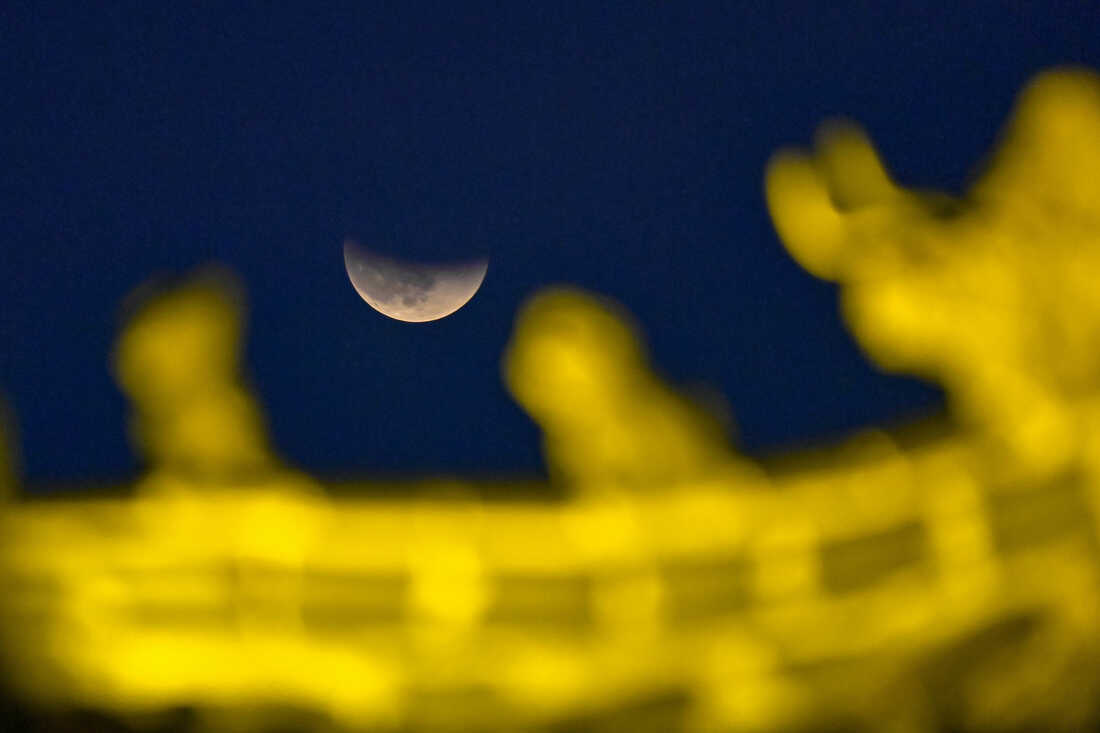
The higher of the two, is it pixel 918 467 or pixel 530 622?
pixel 918 467

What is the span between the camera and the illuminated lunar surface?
17.0 feet

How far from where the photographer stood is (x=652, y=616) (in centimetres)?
304

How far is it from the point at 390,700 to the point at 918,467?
1081 millimetres

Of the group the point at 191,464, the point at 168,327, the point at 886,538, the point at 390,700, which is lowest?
the point at 390,700

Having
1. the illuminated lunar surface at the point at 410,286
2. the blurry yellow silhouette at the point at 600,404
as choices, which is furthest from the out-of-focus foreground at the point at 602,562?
the illuminated lunar surface at the point at 410,286

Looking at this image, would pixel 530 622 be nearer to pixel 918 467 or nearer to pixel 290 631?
pixel 290 631

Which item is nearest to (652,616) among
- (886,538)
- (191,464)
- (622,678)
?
(622,678)

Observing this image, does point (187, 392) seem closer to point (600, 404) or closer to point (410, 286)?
point (600, 404)

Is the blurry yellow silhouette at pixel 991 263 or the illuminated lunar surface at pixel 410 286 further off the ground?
the illuminated lunar surface at pixel 410 286

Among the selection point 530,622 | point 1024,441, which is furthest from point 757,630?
point 1024,441

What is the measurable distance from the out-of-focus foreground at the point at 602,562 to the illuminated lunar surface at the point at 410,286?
6.73 ft

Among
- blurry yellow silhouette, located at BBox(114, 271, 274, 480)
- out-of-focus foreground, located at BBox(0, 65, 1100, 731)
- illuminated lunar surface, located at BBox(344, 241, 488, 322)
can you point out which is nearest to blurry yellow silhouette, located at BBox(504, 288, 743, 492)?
out-of-focus foreground, located at BBox(0, 65, 1100, 731)

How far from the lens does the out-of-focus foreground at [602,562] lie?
9.89 ft

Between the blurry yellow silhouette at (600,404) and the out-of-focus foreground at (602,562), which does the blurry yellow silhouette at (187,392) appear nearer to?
the out-of-focus foreground at (602,562)
